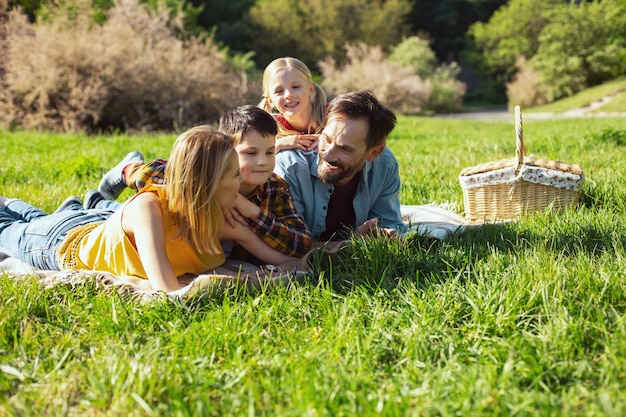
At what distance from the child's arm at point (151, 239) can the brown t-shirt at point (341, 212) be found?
1.23m

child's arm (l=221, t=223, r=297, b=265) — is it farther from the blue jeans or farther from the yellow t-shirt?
the blue jeans

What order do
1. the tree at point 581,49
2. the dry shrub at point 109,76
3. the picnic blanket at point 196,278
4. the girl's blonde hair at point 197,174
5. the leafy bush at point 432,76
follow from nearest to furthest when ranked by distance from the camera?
the picnic blanket at point 196,278 → the girl's blonde hair at point 197,174 → the dry shrub at point 109,76 → the leafy bush at point 432,76 → the tree at point 581,49

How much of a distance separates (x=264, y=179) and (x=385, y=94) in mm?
19769

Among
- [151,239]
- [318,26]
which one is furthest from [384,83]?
[151,239]

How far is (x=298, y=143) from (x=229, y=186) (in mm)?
906

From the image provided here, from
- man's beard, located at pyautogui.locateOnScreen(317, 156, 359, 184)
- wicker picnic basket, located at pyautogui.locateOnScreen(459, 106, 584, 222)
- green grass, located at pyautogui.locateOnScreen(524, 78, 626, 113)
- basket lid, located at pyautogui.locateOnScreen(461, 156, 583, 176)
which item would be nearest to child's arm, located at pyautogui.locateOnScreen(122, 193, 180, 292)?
man's beard, located at pyautogui.locateOnScreen(317, 156, 359, 184)

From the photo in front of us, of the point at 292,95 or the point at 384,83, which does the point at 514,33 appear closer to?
the point at 384,83

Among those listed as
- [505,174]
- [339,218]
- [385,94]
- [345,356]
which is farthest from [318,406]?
[385,94]

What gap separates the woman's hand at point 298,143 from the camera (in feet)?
12.6

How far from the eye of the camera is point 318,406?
183 centimetres

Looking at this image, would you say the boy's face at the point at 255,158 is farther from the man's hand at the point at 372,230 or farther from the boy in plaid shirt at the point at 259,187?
the man's hand at the point at 372,230

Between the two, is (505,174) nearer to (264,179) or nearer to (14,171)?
(264,179)

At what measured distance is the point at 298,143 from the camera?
3.86 m

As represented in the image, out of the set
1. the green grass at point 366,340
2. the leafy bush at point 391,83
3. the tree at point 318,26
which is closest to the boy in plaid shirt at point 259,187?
the green grass at point 366,340
